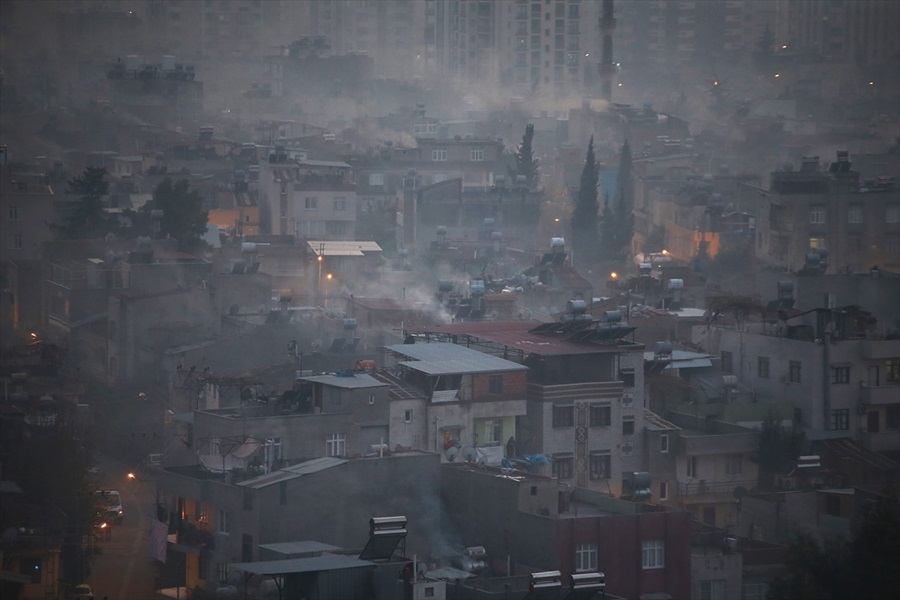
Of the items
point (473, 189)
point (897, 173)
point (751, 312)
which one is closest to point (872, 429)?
point (751, 312)

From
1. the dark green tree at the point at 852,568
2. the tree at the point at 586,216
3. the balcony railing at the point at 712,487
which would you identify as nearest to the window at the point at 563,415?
the balcony railing at the point at 712,487

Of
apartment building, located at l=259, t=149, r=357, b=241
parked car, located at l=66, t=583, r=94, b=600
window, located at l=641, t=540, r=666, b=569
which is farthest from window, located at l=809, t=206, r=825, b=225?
parked car, located at l=66, t=583, r=94, b=600

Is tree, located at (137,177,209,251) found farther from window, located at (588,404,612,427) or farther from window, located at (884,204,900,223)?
window, located at (588,404,612,427)

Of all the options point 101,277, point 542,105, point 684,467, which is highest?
point 542,105

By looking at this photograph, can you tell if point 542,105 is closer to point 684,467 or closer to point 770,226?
point 770,226

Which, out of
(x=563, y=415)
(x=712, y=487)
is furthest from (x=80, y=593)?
(x=712, y=487)

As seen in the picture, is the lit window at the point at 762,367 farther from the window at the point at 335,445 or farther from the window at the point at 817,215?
the window at the point at 817,215
